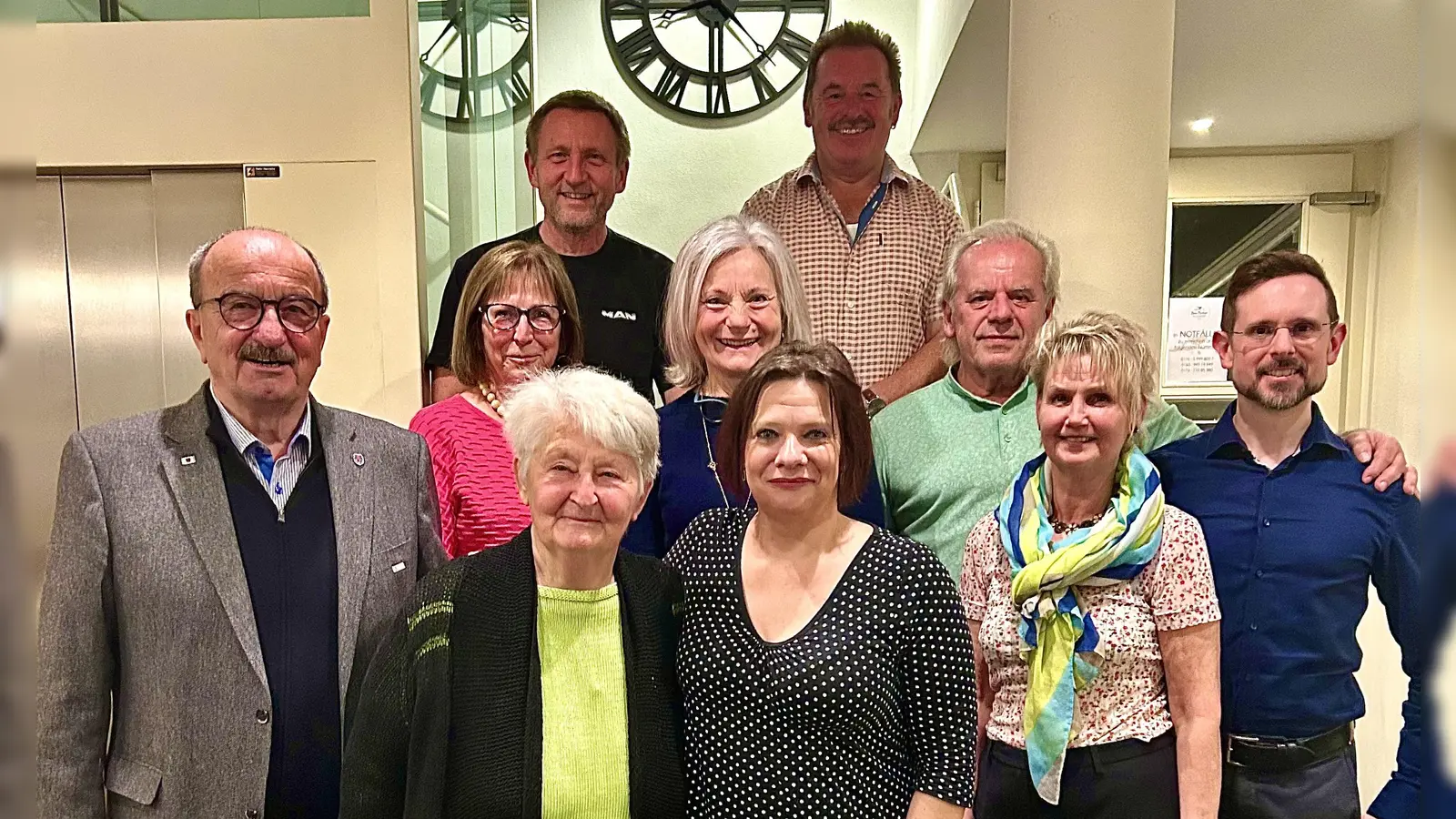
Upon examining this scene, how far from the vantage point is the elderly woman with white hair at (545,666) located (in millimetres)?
1553

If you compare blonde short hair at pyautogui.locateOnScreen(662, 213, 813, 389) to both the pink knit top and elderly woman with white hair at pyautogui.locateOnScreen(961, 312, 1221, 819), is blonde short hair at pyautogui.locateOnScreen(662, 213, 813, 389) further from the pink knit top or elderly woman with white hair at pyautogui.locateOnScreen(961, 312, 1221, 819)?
elderly woman with white hair at pyautogui.locateOnScreen(961, 312, 1221, 819)

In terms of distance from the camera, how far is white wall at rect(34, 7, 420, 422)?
106 inches

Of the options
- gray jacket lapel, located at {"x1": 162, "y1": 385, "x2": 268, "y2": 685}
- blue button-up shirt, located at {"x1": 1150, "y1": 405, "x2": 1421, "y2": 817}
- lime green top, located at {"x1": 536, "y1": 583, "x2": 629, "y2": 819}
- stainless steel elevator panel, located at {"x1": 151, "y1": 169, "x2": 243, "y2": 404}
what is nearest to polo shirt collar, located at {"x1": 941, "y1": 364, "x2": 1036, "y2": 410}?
blue button-up shirt, located at {"x1": 1150, "y1": 405, "x2": 1421, "y2": 817}

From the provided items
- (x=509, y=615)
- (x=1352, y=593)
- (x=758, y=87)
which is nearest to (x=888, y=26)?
(x=758, y=87)

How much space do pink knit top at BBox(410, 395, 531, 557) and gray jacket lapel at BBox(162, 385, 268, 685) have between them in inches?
16.3

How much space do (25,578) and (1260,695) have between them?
2.12m

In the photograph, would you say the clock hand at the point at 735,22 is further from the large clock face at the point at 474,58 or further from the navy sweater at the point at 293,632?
the navy sweater at the point at 293,632

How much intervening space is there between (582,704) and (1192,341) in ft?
14.0

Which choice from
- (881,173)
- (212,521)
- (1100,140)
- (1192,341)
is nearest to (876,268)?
(881,173)

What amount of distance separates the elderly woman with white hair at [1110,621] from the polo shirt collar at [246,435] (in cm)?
129

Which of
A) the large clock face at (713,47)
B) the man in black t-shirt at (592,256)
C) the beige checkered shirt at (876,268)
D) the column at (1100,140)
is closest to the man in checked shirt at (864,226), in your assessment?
the beige checkered shirt at (876,268)

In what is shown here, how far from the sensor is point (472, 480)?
206 cm

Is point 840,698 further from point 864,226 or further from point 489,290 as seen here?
point 864,226

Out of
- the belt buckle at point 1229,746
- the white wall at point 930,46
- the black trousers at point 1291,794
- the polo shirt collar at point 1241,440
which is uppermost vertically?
the white wall at point 930,46
